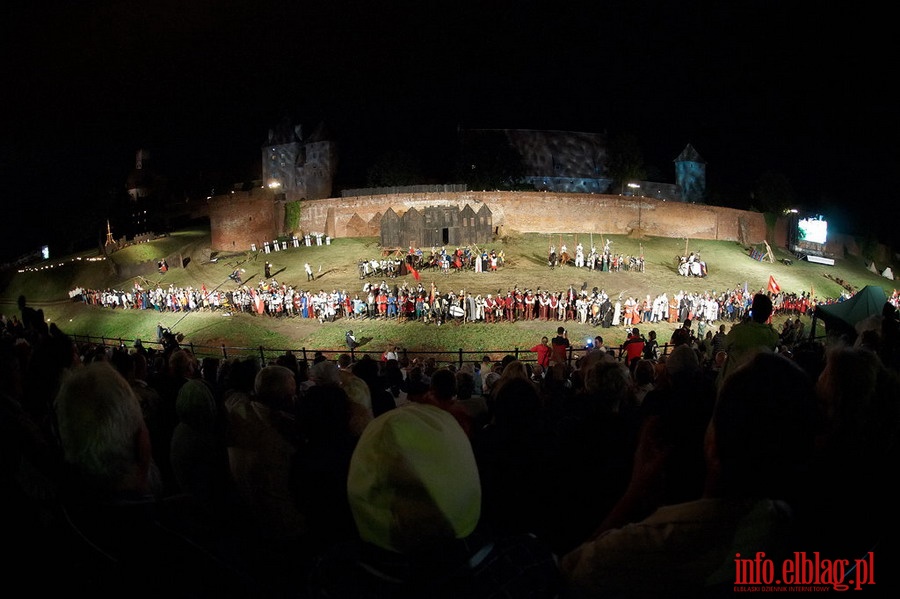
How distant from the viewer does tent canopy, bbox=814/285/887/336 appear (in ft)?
41.0

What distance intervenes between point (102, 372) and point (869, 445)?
3.63 meters

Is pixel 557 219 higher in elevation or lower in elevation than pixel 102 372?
higher

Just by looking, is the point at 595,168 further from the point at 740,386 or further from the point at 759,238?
the point at 740,386

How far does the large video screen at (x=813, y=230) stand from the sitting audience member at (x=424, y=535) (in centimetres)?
5119

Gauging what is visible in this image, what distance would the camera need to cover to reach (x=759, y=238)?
5041cm

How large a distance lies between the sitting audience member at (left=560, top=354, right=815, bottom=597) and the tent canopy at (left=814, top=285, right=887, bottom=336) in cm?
1309

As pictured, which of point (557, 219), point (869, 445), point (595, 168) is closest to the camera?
point (869, 445)

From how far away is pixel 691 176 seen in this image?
69.6m

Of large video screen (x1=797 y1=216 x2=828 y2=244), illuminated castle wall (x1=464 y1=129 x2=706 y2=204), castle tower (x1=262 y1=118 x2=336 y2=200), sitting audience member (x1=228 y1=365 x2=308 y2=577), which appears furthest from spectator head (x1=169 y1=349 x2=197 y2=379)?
illuminated castle wall (x1=464 y1=129 x2=706 y2=204)

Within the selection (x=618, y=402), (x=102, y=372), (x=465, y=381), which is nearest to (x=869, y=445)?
(x=618, y=402)

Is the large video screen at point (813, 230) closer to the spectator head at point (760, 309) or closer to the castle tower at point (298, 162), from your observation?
the castle tower at point (298, 162)

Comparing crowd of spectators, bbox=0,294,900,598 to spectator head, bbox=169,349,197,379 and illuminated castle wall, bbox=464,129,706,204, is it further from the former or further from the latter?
illuminated castle wall, bbox=464,129,706,204

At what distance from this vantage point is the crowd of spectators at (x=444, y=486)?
161 centimetres

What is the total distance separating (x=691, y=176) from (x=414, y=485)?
251 feet
